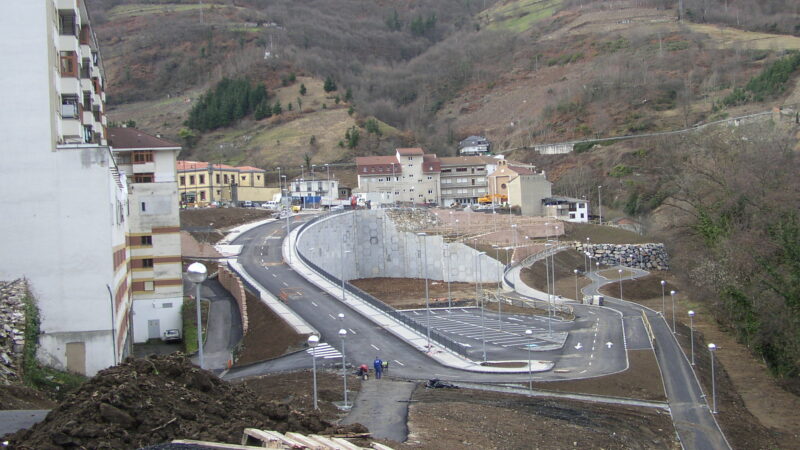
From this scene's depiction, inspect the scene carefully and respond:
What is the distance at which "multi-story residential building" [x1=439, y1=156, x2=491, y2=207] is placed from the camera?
111 meters

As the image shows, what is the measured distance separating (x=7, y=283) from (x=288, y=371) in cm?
1127

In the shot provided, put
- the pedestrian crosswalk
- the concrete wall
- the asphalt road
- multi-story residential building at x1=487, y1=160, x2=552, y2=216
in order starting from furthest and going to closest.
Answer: multi-story residential building at x1=487, y1=160, x2=552, y2=216
the concrete wall
the pedestrian crosswalk
the asphalt road

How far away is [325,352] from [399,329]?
5.88m

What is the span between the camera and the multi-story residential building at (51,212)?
28.9 metres

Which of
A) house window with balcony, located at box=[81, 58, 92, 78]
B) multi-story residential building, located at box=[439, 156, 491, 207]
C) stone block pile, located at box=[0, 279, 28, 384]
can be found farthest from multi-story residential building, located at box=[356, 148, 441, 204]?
stone block pile, located at box=[0, 279, 28, 384]

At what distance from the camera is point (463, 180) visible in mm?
111250

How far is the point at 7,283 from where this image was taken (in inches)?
1109

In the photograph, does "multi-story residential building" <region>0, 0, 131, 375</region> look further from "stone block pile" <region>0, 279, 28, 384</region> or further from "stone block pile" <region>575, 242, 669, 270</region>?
"stone block pile" <region>575, 242, 669, 270</region>

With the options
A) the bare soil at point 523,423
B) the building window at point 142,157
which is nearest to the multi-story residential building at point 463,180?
the building window at point 142,157

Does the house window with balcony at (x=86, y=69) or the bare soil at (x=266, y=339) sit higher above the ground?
the house window with balcony at (x=86, y=69)

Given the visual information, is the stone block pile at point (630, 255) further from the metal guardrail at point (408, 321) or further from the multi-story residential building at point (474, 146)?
the multi-story residential building at point (474, 146)

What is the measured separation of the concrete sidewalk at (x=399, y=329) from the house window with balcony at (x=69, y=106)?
725 inches

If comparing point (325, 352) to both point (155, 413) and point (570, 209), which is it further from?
point (570, 209)

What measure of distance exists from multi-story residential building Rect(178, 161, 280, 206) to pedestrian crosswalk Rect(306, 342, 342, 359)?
57771 millimetres
